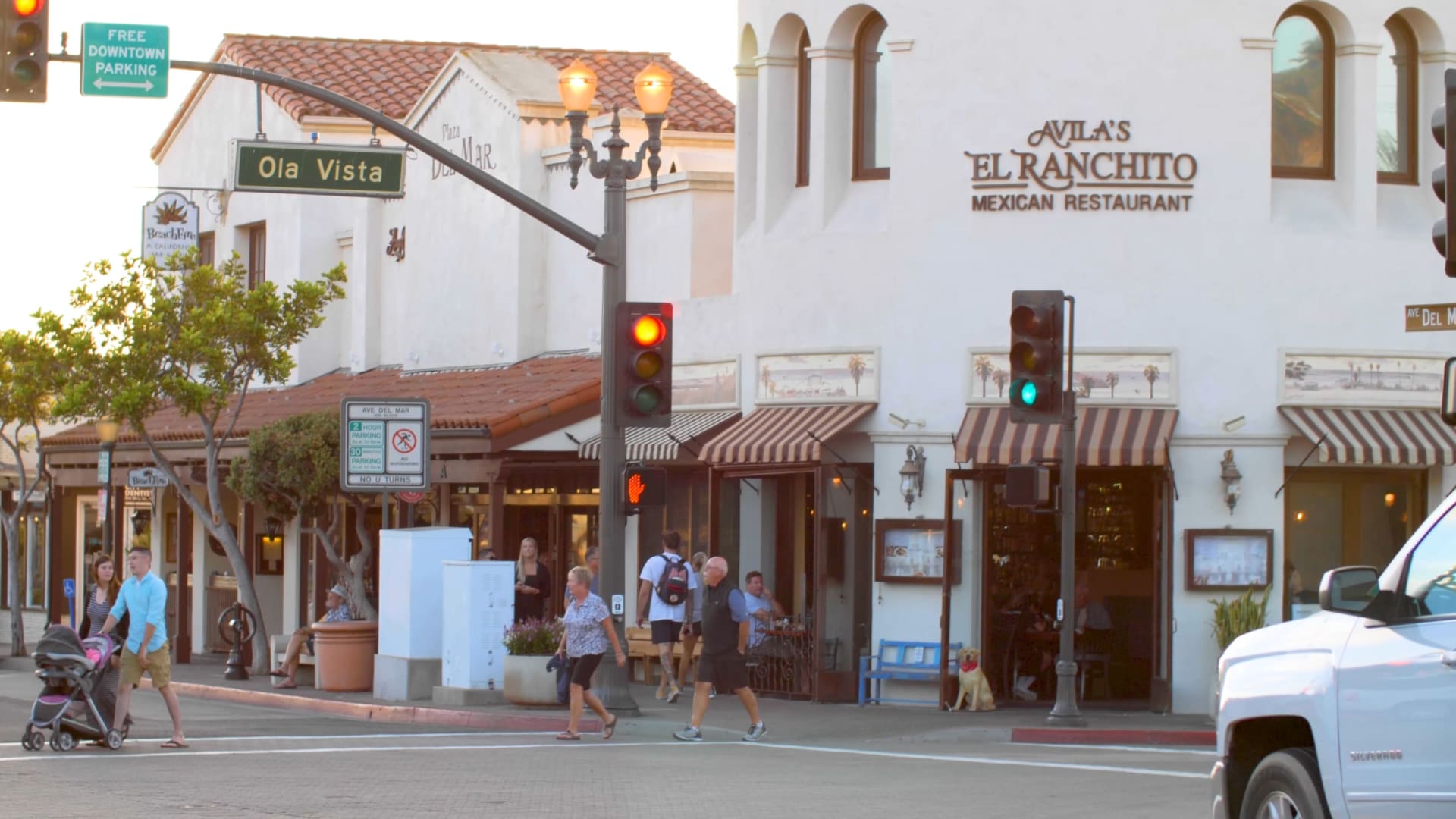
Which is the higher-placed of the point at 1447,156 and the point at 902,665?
the point at 1447,156

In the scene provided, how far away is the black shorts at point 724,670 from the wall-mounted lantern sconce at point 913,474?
4388 mm

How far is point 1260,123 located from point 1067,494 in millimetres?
5081

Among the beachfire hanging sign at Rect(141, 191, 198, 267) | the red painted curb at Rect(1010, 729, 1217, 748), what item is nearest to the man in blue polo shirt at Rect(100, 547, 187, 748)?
the red painted curb at Rect(1010, 729, 1217, 748)

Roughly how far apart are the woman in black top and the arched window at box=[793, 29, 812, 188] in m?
5.54

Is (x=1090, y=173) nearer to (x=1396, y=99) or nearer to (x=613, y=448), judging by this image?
(x=1396, y=99)

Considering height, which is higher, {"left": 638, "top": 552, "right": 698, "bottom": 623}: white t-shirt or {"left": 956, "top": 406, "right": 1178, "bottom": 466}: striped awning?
{"left": 956, "top": 406, "right": 1178, "bottom": 466}: striped awning

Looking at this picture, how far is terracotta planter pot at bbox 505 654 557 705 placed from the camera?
21.5 meters

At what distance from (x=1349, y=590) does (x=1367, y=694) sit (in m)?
0.38

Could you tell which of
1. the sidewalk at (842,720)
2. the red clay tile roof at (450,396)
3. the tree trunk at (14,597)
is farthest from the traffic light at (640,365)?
the tree trunk at (14,597)

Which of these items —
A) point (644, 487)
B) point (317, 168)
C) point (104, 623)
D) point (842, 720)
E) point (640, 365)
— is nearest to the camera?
point (104, 623)

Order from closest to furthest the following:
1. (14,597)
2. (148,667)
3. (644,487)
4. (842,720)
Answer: (148,667) → (644,487) → (842,720) → (14,597)

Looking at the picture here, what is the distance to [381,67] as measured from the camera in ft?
121

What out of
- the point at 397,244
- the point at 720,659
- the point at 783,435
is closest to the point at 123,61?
the point at 720,659

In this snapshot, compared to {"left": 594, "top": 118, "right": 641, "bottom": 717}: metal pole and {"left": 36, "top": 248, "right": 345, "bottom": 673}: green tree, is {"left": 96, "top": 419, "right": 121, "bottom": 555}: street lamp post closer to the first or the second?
{"left": 36, "top": 248, "right": 345, "bottom": 673}: green tree
